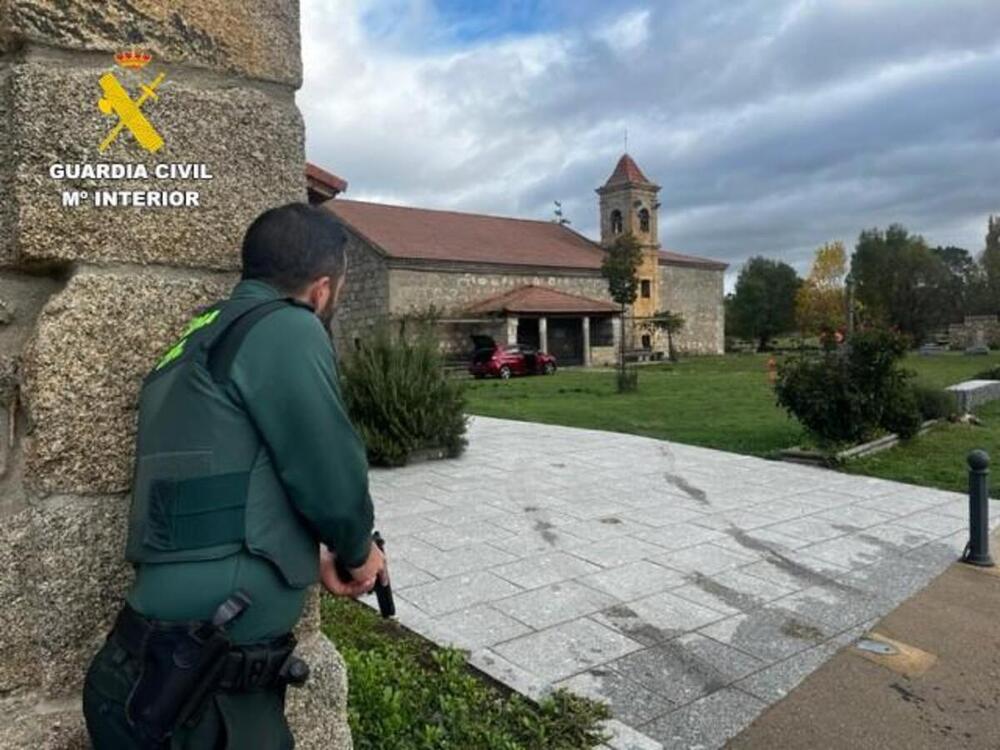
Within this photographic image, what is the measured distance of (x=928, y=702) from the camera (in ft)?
11.3

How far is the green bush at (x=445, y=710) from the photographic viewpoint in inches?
110

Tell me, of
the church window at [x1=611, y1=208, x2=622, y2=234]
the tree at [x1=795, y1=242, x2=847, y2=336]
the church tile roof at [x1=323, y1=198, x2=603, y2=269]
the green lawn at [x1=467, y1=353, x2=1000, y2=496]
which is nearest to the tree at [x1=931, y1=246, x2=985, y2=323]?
the tree at [x1=795, y1=242, x2=847, y2=336]

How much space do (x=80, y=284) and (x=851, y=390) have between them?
9.88 meters

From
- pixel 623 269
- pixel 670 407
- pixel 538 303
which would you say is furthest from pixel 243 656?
pixel 623 269

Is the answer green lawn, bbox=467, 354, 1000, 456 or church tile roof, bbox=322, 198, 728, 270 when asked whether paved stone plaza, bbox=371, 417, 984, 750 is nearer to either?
green lawn, bbox=467, 354, 1000, 456

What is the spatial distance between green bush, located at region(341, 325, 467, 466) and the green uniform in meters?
7.64

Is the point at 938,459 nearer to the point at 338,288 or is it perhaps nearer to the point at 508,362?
the point at 338,288

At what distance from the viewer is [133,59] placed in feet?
5.77

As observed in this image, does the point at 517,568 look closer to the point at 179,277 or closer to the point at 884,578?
the point at 884,578

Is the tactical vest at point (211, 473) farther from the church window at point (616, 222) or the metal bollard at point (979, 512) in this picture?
the church window at point (616, 222)

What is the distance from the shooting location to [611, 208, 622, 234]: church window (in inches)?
1821

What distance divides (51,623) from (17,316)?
73 centimetres

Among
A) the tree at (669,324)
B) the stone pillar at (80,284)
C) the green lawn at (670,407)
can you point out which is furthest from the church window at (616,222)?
the stone pillar at (80,284)

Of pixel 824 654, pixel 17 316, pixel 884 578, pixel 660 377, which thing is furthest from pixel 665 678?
pixel 660 377
